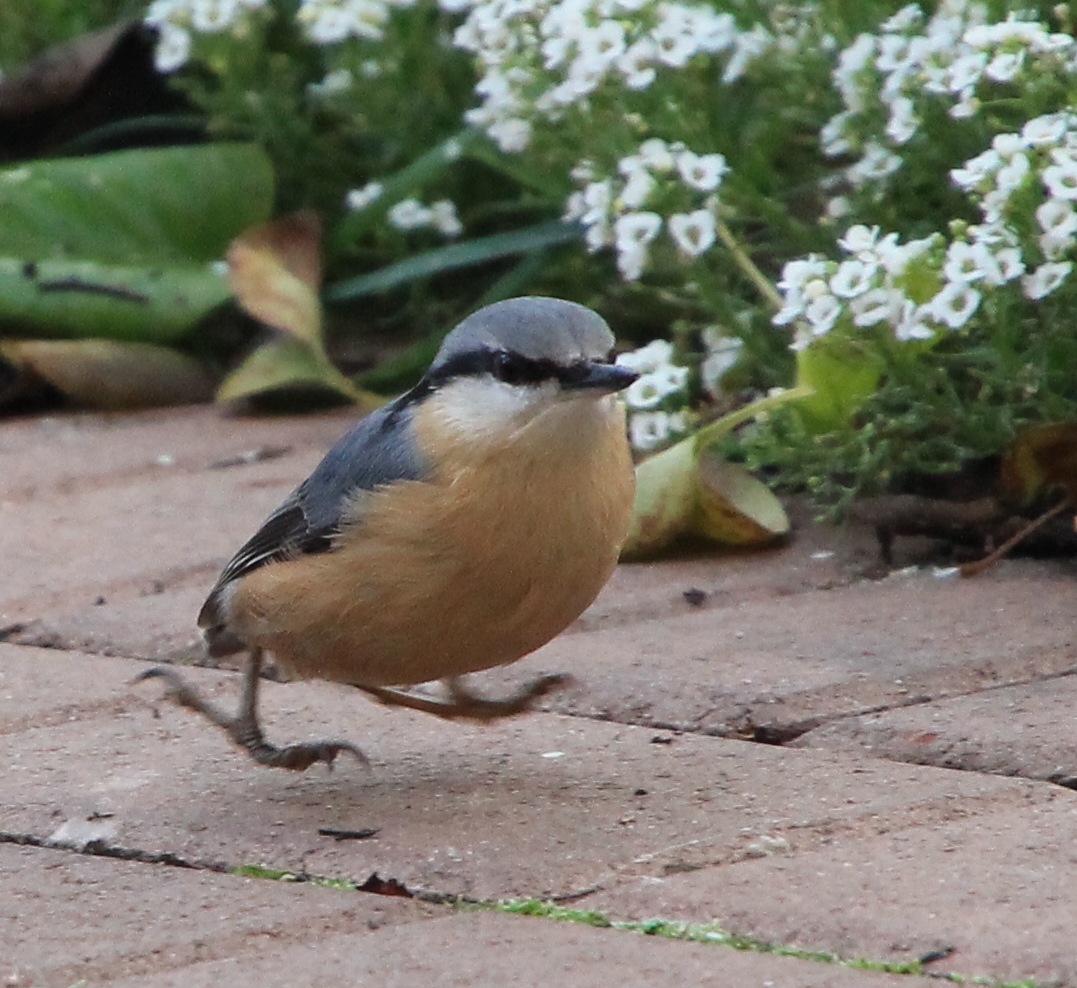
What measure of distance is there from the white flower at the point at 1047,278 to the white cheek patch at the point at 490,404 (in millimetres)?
1002

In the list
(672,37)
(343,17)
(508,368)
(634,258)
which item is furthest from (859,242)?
(343,17)

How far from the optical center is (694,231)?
4.17 m

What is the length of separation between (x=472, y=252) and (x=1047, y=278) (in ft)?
6.66

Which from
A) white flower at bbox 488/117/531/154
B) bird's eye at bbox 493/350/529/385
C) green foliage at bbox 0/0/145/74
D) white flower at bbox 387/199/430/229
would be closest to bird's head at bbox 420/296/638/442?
bird's eye at bbox 493/350/529/385

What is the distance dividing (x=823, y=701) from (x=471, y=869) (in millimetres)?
828

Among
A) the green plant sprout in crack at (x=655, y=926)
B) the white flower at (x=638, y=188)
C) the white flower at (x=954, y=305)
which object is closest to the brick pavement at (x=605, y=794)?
the green plant sprout in crack at (x=655, y=926)

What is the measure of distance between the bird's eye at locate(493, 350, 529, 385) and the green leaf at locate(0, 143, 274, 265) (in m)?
2.77

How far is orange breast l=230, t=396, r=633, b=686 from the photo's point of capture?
2.98 m

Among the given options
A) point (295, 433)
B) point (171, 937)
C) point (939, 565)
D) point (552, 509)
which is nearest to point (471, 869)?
point (171, 937)

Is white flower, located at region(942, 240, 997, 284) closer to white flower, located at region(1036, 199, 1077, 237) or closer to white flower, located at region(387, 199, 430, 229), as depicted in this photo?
white flower, located at region(1036, 199, 1077, 237)

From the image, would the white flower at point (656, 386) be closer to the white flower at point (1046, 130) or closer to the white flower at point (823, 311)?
the white flower at point (823, 311)

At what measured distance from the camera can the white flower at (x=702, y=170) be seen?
412 cm

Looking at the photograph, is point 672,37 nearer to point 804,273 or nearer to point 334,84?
point 804,273

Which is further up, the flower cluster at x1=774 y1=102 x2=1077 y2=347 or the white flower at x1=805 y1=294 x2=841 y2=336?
the flower cluster at x1=774 y1=102 x2=1077 y2=347
